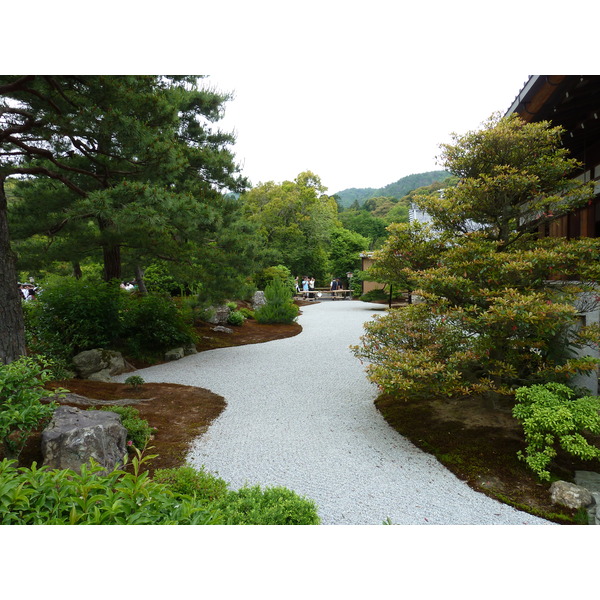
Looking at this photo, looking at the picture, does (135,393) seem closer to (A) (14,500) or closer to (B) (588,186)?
(A) (14,500)

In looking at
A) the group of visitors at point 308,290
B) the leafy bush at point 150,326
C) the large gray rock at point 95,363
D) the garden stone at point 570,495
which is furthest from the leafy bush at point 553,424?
the group of visitors at point 308,290

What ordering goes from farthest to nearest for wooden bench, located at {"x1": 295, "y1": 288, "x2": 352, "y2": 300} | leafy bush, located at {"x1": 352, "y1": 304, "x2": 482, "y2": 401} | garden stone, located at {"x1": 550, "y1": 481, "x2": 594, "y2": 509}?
1. wooden bench, located at {"x1": 295, "y1": 288, "x2": 352, "y2": 300}
2. leafy bush, located at {"x1": 352, "y1": 304, "x2": 482, "y2": 401}
3. garden stone, located at {"x1": 550, "y1": 481, "x2": 594, "y2": 509}

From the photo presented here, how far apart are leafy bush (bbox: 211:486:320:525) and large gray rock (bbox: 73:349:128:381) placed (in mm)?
4674

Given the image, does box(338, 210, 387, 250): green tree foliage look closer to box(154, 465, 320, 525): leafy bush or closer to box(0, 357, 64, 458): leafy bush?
box(0, 357, 64, 458): leafy bush

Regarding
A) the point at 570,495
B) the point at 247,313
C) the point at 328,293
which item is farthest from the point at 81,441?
the point at 328,293

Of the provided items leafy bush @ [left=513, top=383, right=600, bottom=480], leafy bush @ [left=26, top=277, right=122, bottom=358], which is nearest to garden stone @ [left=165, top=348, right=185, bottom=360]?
leafy bush @ [left=26, top=277, right=122, bottom=358]

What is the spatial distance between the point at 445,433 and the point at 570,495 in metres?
1.29

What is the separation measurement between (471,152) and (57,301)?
668cm

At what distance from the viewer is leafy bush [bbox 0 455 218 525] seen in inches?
72.1

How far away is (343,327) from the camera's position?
11.8m

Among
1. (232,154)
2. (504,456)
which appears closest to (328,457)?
(504,456)

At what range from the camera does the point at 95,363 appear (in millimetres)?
6152

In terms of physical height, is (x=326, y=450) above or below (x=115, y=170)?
below

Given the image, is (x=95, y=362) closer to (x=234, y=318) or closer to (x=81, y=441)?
(x=81, y=441)
